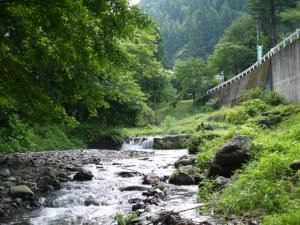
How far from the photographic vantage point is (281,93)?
27.1 metres

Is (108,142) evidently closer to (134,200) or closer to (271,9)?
(271,9)

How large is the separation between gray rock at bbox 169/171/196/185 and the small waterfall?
20461mm

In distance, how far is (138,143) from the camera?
1287 inches

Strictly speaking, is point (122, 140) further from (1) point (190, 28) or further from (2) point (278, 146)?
(1) point (190, 28)

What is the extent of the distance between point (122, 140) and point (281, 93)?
12834mm

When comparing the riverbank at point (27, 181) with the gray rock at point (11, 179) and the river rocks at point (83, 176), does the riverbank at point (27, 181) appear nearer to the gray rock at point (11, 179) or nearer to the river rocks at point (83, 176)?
the gray rock at point (11, 179)

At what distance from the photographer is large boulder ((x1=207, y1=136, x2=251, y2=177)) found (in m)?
9.70

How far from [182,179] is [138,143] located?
22.1 meters

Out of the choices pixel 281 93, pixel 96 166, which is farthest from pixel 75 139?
pixel 281 93

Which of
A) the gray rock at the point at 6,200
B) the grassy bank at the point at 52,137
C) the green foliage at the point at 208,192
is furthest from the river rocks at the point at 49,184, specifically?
the green foliage at the point at 208,192

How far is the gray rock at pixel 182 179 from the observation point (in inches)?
418

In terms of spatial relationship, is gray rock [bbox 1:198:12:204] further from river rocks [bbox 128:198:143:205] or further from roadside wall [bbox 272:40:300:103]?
roadside wall [bbox 272:40:300:103]

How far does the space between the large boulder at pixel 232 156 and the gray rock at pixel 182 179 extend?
0.89 meters

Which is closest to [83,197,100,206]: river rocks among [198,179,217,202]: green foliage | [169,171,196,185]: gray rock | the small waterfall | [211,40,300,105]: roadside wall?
[198,179,217,202]: green foliage
